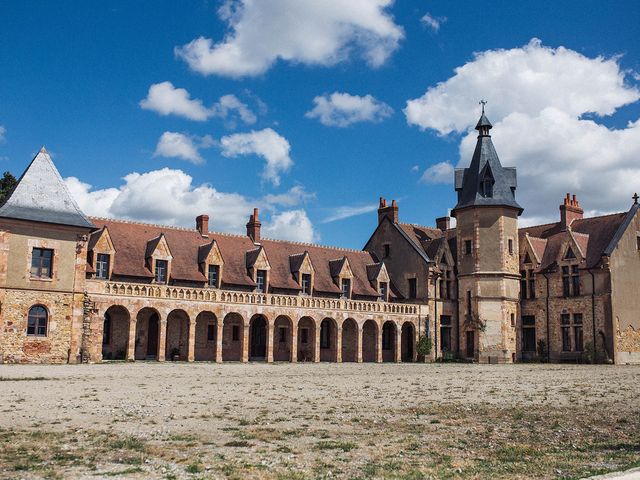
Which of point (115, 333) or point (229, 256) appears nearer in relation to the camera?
point (115, 333)

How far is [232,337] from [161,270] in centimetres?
581

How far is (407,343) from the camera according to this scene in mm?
49406

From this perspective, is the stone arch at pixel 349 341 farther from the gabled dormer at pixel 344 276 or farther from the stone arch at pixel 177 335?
the stone arch at pixel 177 335

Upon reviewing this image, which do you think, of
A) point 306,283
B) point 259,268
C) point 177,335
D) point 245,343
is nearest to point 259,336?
point 259,268

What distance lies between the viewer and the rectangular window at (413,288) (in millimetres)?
48500

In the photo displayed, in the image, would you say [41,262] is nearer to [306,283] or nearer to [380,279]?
[306,283]

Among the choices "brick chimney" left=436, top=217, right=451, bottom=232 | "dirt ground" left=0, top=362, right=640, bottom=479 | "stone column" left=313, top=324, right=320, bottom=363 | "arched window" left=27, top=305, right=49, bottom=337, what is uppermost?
"brick chimney" left=436, top=217, right=451, bottom=232

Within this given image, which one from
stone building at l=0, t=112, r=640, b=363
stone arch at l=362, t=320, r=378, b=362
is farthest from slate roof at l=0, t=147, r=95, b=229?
stone arch at l=362, t=320, r=378, b=362

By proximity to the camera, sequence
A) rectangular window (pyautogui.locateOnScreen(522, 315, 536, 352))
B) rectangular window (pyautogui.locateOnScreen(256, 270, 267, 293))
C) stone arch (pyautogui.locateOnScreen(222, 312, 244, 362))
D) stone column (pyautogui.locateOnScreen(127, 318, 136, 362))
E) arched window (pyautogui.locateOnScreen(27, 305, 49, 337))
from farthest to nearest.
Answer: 1. rectangular window (pyautogui.locateOnScreen(522, 315, 536, 352))
2. rectangular window (pyautogui.locateOnScreen(256, 270, 267, 293))
3. stone arch (pyautogui.locateOnScreen(222, 312, 244, 362))
4. stone column (pyautogui.locateOnScreen(127, 318, 136, 362))
5. arched window (pyautogui.locateOnScreen(27, 305, 49, 337))

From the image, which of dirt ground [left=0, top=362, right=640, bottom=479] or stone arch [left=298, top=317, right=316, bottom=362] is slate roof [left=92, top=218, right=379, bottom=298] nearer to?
stone arch [left=298, top=317, right=316, bottom=362]

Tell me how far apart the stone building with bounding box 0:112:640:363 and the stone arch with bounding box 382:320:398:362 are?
156mm

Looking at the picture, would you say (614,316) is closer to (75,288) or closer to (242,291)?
(242,291)

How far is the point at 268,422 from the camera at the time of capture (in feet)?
38.9

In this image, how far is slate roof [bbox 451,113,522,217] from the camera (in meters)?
46.6
